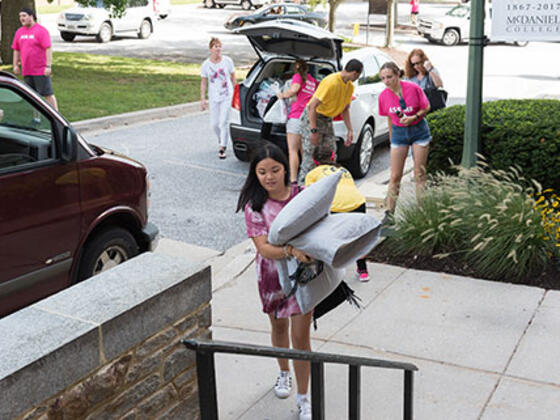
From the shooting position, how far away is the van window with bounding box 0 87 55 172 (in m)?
5.33

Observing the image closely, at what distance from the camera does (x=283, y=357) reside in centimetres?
294

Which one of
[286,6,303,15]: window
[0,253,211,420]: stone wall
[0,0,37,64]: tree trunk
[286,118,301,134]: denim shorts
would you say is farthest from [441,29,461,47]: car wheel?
[0,253,211,420]: stone wall

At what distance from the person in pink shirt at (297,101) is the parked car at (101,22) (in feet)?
61.7

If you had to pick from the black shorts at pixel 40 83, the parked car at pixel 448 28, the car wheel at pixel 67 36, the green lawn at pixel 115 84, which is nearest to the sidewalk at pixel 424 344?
the black shorts at pixel 40 83

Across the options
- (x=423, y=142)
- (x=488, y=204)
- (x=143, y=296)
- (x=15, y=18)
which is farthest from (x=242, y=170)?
(x=15, y=18)

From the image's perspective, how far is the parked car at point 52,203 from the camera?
518cm

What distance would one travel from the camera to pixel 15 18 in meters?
19.6

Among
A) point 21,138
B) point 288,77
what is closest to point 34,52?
point 288,77

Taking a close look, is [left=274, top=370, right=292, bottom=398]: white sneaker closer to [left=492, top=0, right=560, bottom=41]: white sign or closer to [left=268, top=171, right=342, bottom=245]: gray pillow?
[left=268, top=171, right=342, bottom=245]: gray pillow

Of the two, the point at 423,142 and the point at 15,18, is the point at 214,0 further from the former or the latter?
the point at 423,142

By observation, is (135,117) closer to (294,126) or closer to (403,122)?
(294,126)

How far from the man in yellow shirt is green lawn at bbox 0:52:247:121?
6557mm

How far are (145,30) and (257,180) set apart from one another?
27304 mm

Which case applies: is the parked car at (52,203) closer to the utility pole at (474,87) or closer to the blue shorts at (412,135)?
the blue shorts at (412,135)
